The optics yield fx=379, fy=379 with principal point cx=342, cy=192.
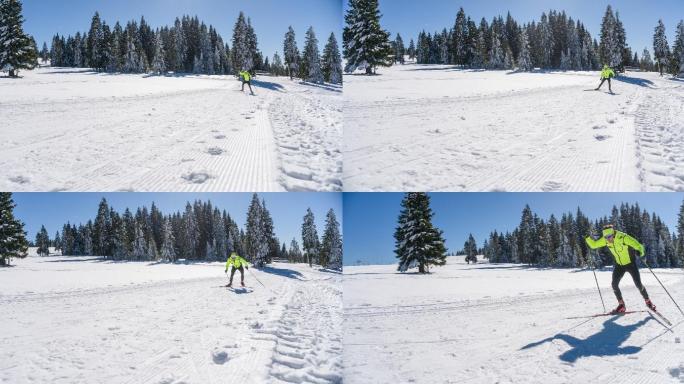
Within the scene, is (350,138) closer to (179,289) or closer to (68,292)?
(179,289)

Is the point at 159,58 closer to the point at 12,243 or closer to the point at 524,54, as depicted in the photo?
the point at 12,243

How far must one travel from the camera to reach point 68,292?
1080 cm

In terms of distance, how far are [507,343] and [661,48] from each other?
53.3 meters

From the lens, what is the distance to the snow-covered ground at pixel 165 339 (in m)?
5.04

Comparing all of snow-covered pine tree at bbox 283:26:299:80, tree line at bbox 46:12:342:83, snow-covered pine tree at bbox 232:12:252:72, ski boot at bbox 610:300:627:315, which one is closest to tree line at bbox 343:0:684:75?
tree line at bbox 46:12:342:83

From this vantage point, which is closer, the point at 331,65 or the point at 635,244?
the point at 635,244

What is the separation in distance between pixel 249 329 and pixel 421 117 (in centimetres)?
799

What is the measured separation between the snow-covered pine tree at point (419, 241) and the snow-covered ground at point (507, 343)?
10087mm

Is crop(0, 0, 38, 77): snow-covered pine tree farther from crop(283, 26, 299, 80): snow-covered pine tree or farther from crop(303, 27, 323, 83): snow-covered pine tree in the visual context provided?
crop(283, 26, 299, 80): snow-covered pine tree

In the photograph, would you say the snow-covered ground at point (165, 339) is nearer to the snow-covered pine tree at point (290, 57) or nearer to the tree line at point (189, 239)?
the tree line at point (189, 239)

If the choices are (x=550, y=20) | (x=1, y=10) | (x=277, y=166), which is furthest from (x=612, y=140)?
(x=550, y=20)

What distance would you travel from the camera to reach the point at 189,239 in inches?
1245

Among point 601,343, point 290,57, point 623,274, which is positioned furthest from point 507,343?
point 290,57

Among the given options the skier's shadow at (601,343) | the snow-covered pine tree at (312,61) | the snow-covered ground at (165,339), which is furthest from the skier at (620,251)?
the snow-covered pine tree at (312,61)
